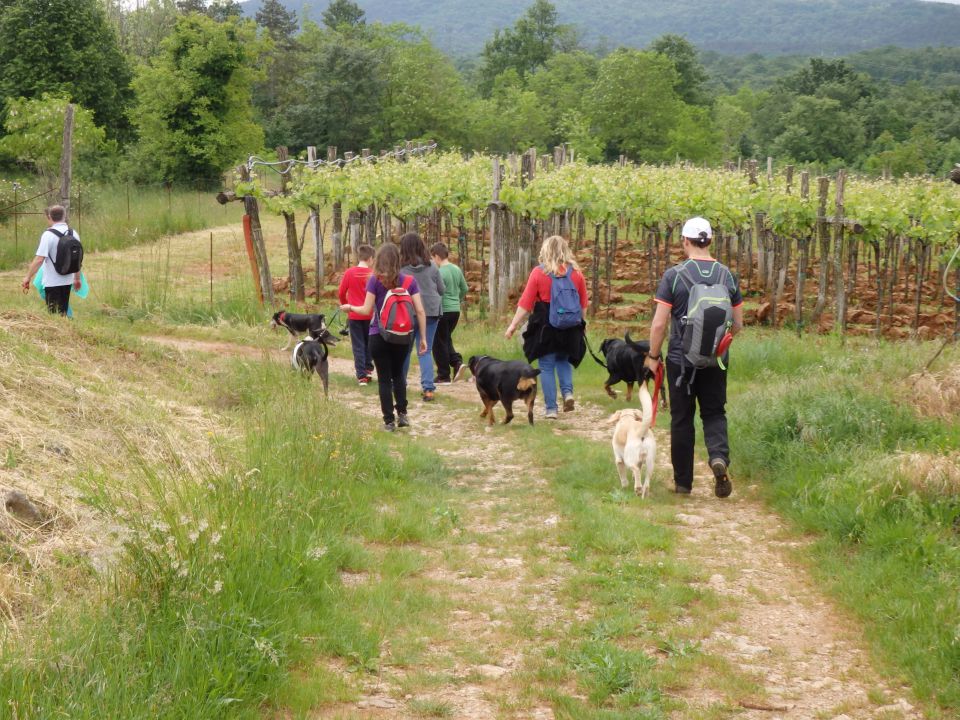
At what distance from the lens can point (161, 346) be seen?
1100 cm

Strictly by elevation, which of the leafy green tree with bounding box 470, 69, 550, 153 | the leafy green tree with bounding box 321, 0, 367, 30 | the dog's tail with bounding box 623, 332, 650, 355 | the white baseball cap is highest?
the leafy green tree with bounding box 321, 0, 367, 30

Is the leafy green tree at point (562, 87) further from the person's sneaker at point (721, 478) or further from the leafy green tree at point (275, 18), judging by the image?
the person's sneaker at point (721, 478)

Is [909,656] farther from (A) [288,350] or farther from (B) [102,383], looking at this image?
(A) [288,350]

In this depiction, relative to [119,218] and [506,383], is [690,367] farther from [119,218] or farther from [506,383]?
[119,218]

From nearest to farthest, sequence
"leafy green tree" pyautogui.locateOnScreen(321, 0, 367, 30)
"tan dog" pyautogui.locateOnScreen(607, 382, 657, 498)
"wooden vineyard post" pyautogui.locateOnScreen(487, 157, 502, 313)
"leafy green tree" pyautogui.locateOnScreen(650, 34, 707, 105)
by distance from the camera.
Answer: "tan dog" pyautogui.locateOnScreen(607, 382, 657, 498)
"wooden vineyard post" pyautogui.locateOnScreen(487, 157, 502, 313)
"leafy green tree" pyautogui.locateOnScreen(650, 34, 707, 105)
"leafy green tree" pyautogui.locateOnScreen(321, 0, 367, 30)

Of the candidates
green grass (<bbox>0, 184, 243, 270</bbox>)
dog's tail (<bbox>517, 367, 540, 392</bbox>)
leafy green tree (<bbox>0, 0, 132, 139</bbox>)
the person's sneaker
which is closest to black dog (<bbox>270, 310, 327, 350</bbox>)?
dog's tail (<bbox>517, 367, 540, 392</bbox>)

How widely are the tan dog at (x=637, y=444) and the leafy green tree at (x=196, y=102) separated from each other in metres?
31.1

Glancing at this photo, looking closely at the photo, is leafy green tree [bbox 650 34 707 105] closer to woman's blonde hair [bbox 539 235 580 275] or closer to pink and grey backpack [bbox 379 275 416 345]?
woman's blonde hair [bbox 539 235 580 275]

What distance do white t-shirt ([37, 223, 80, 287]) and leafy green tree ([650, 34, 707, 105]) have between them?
62.5 meters

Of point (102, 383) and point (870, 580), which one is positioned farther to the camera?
point (102, 383)

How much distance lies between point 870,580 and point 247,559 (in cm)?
320

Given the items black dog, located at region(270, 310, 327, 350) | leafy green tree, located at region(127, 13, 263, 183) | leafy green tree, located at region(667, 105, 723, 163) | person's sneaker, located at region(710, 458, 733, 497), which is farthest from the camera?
leafy green tree, located at region(667, 105, 723, 163)

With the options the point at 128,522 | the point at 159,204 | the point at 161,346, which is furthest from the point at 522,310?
the point at 159,204

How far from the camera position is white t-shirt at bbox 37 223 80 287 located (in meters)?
11.7
